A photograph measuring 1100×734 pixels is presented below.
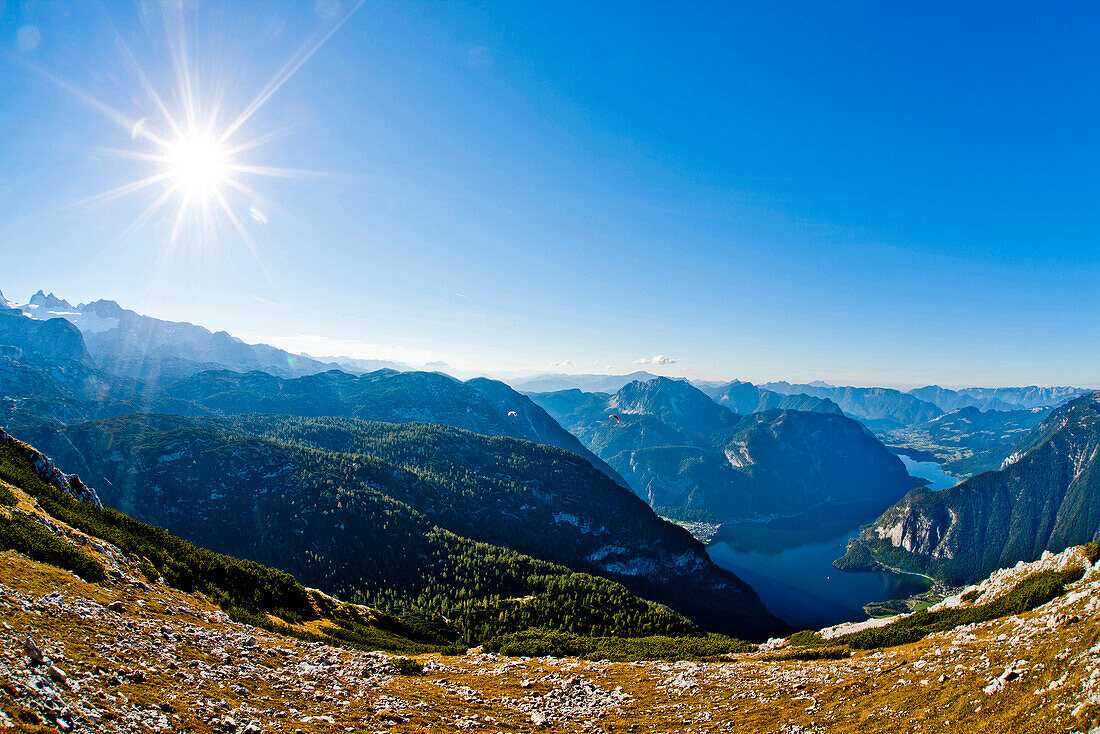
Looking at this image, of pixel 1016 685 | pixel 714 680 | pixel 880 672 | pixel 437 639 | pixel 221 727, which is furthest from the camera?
pixel 437 639

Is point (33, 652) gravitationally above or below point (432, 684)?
above

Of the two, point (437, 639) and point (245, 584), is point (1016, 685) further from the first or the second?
point (437, 639)

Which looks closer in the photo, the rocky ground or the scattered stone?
the scattered stone

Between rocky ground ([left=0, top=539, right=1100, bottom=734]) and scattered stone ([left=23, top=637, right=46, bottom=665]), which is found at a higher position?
scattered stone ([left=23, top=637, right=46, bottom=665])

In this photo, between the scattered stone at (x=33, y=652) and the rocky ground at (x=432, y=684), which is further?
the rocky ground at (x=432, y=684)

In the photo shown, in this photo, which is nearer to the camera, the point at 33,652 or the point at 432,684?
the point at 33,652

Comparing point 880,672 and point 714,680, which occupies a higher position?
point 880,672

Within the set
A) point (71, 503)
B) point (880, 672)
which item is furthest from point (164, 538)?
point (880, 672)

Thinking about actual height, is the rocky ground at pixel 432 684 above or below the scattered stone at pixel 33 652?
below
